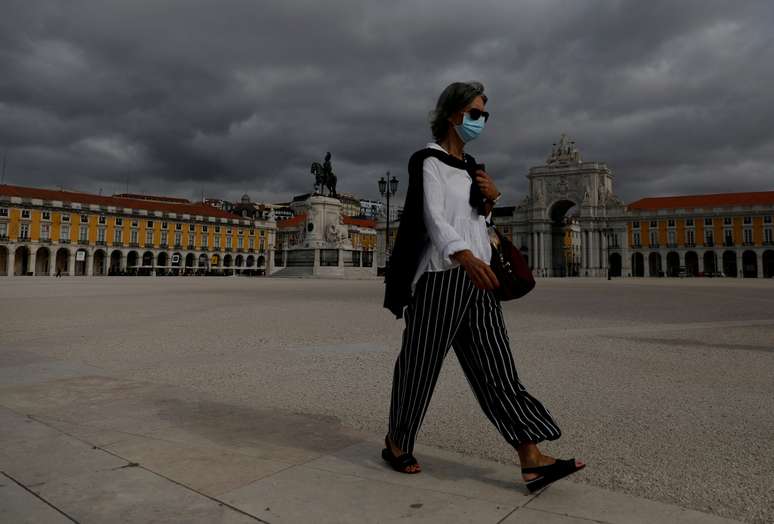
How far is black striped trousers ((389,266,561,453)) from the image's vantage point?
87.6 inches

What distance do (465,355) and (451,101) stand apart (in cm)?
122

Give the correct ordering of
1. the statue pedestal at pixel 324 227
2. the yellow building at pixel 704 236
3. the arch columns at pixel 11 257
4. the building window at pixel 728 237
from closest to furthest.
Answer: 1. the statue pedestal at pixel 324 227
2. the arch columns at pixel 11 257
3. the yellow building at pixel 704 236
4. the building window at pixel 728 237

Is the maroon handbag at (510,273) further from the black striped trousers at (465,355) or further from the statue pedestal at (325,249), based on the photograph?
the statue pedestal at (325,249)

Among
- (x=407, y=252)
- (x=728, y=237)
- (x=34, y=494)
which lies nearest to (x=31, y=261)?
(x=34, y=494)

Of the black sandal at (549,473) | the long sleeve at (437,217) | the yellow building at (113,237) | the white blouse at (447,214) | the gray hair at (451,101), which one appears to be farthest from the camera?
the yellow building at (113,237)

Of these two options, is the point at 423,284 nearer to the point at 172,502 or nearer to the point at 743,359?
the point at 172,502

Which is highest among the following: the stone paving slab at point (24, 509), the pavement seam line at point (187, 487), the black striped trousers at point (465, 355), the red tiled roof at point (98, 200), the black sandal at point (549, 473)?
the red tiled roof at point (98, 200)

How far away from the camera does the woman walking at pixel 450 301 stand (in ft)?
7.29

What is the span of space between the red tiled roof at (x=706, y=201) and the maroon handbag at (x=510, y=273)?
82397 mm

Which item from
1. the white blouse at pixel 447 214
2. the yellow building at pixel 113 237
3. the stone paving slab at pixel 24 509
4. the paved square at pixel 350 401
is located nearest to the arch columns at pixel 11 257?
the yellow building at pixel 113 237

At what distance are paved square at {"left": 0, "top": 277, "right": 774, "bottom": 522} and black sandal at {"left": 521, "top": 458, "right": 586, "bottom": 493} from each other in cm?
6

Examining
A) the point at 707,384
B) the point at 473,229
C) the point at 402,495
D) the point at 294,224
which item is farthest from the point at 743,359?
the point at 294,224

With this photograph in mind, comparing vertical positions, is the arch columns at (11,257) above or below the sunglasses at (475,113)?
above

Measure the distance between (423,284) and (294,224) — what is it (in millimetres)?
90095
